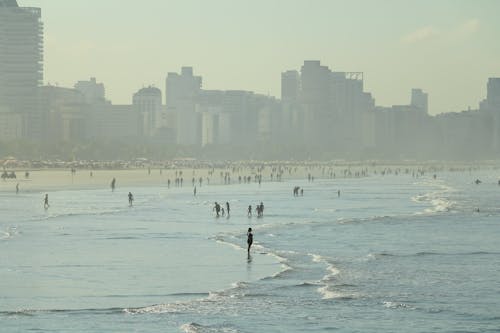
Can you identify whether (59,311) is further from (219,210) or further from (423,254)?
(219,210)

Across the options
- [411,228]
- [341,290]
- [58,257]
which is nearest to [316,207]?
[411,228]

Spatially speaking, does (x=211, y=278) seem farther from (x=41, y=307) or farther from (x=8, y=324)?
(x=8, y=324)

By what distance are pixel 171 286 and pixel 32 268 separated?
23.0 ft

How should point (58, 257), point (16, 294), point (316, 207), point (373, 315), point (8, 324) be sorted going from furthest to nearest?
1. point (316, 207)
2. point (58, 257)
3. point (16, 294)
4. point (373, 315)
5. point (8, 324)

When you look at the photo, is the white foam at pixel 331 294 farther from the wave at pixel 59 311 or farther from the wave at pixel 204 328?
the wave at pixel 59 311

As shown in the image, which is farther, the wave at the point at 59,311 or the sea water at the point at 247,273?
the wave at the point at 59,311

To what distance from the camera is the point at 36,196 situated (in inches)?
3979

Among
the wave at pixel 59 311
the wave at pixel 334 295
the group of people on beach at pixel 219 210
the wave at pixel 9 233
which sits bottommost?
the wave at pixel 59 311

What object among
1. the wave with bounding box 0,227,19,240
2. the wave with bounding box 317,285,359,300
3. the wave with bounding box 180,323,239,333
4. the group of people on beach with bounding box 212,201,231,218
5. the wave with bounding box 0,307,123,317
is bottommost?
the wave with bounding box 180,323,239,333

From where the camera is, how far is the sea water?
1217 inches

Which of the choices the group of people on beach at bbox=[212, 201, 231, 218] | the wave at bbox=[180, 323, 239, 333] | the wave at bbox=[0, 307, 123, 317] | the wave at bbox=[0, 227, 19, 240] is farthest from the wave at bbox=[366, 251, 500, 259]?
the group of people on beach at bbox=[212, 201, 231, 218]

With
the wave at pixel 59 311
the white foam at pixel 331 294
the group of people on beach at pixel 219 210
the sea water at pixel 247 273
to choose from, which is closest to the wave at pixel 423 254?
the sea water at pixel 247 273

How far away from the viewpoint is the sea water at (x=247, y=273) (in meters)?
30.9

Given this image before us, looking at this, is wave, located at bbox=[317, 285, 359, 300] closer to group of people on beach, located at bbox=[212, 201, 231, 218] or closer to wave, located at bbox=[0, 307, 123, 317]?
wave, located at bbox=[0, 307, 123, 317]
